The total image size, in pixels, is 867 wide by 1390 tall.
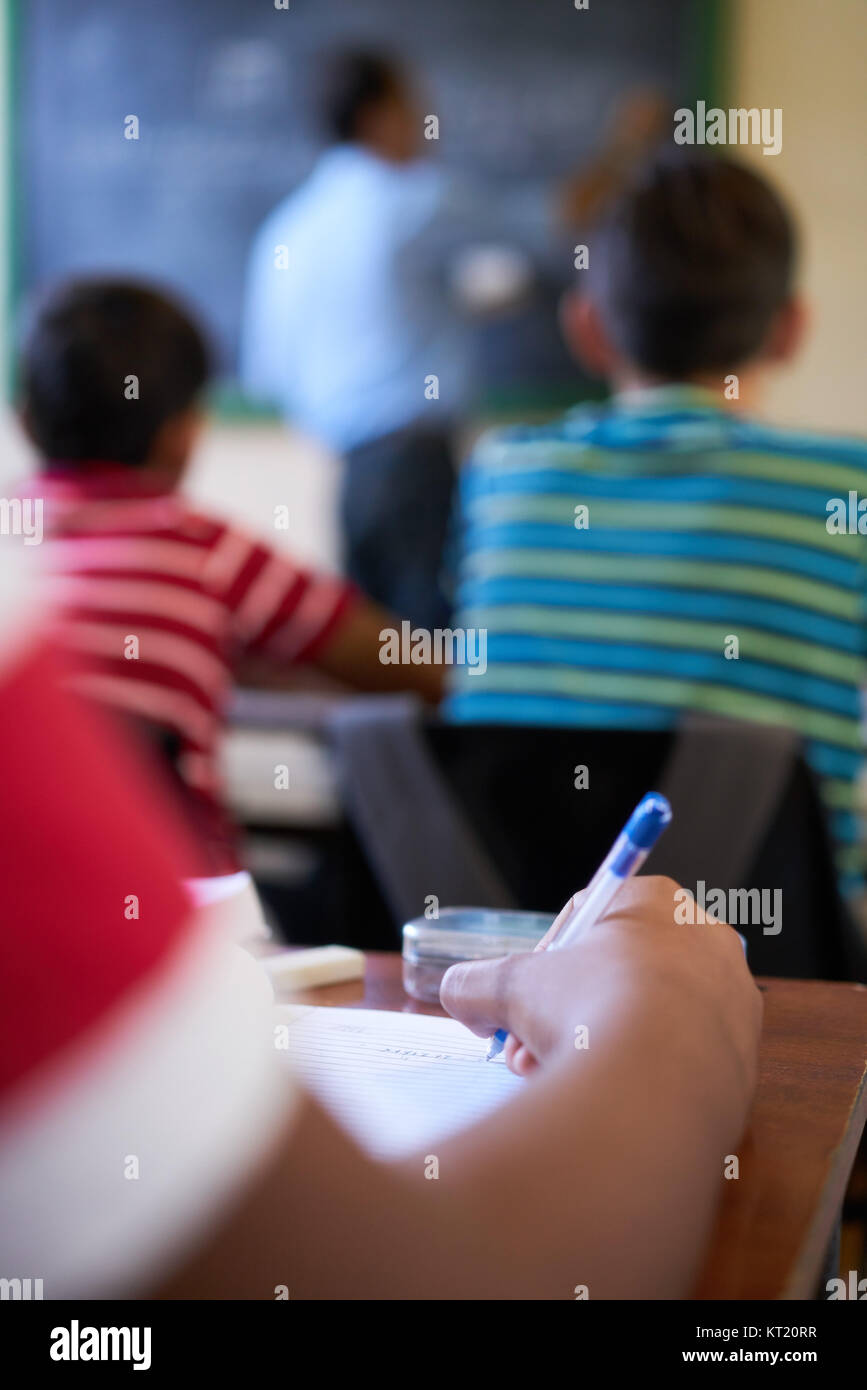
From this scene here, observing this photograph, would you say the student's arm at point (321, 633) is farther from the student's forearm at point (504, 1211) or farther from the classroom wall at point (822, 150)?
the classroom wall at point (822, 150)

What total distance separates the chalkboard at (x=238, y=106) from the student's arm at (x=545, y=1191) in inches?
146

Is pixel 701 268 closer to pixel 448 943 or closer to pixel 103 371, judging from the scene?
pixel 103 371

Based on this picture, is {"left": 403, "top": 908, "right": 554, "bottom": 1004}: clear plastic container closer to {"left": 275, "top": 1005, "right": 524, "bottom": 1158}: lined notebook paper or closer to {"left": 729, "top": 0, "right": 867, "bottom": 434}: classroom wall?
{"left": 275, "top": 1005, "right": 524, "bottom": 1158}: lined notebook paper

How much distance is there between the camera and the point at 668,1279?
470 mm

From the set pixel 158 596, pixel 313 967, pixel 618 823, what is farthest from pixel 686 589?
pixel 313 967

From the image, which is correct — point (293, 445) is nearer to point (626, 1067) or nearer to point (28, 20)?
point (28, 20)

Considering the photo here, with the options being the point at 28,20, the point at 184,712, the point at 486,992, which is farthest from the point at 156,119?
the point at 486,992

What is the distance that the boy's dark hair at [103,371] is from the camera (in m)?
1.78

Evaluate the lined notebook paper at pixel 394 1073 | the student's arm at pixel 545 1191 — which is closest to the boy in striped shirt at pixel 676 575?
the lined notebook paper at pixel 394 1073

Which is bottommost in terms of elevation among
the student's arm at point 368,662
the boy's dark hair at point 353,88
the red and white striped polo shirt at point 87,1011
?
the red and white striped polo shirt at point 87,1011

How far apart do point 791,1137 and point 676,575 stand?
854mm

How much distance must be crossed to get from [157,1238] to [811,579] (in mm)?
1115

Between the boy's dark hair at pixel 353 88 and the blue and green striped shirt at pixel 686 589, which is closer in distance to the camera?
the blue and green striped shirt at pixel 686 589
